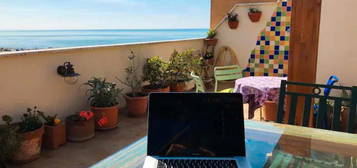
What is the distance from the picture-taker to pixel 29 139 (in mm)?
2592

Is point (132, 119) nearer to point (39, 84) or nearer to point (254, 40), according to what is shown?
point (39, 84)

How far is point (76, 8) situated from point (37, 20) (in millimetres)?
3875

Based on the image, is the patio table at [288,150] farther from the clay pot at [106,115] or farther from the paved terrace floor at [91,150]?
the clay pot at [106,115]

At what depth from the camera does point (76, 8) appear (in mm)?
16922

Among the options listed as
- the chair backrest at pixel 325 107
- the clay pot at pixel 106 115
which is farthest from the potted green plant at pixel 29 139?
the chair backrest at pixel 325 107

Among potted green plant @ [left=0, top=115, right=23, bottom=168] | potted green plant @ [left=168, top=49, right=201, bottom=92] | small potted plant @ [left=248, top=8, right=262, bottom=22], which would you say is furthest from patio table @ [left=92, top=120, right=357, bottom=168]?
small potted plant @ [left=248, top=8, right=262, bottom=22]

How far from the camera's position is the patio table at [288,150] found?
3.42 ft

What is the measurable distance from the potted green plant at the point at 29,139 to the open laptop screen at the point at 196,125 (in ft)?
6.54

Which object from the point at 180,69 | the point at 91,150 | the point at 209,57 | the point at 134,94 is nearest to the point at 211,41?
the point at 209,57

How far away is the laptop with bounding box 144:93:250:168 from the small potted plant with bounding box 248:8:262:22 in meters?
5.05

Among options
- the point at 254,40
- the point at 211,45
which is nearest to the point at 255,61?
the point at 254,40

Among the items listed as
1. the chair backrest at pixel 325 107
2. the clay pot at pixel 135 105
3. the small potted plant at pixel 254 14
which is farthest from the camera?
the small potted plant at pixel 254 14

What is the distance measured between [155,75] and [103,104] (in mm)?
1176

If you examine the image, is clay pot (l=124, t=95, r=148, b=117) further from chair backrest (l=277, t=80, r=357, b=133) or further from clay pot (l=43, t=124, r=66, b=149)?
chair backrest (l=277, t=80, r=357, b=133)
